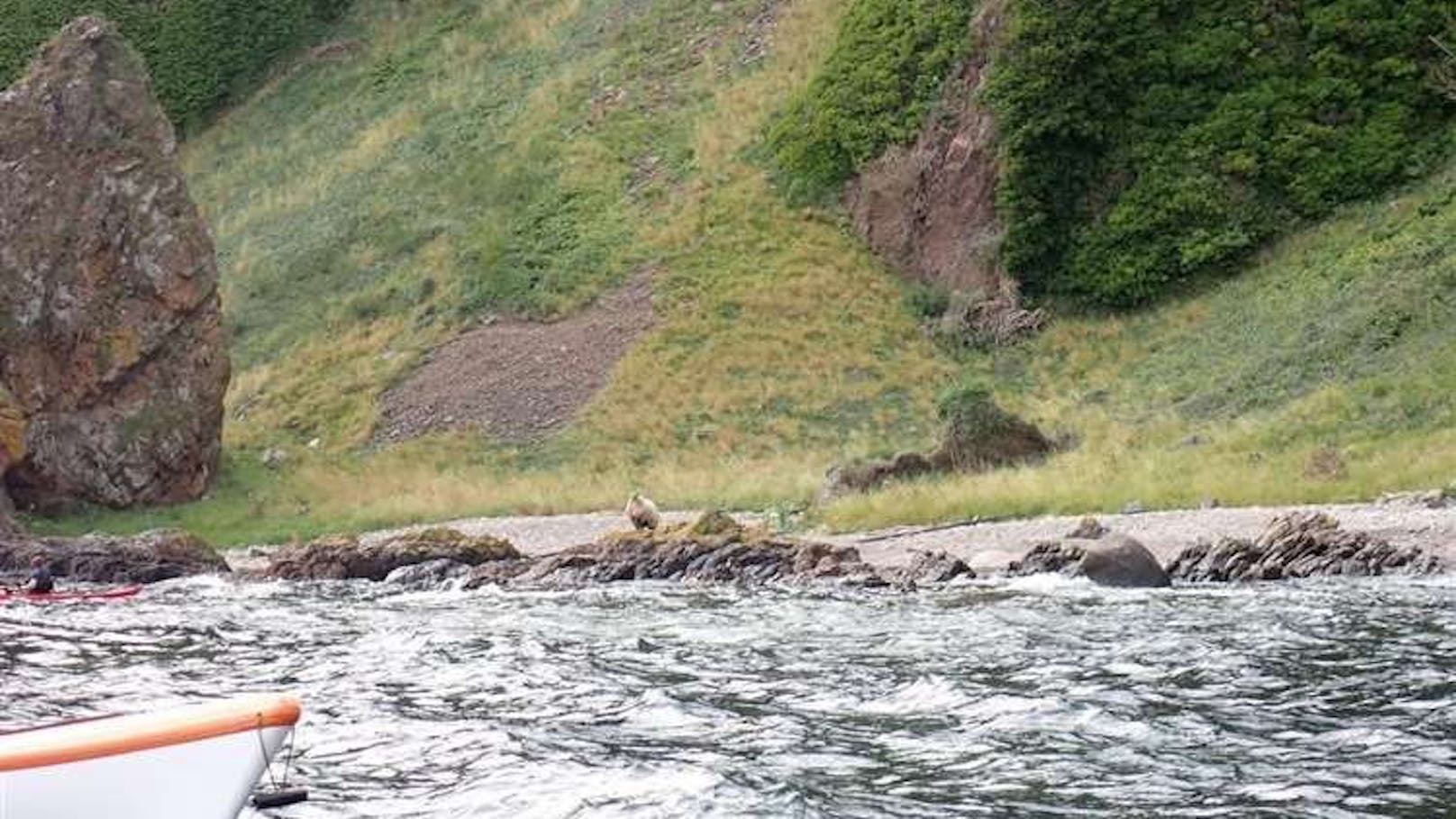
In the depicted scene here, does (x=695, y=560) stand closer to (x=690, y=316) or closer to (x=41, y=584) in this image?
(x=41, y=584)

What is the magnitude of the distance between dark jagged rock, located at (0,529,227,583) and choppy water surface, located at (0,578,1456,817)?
6.64 metres

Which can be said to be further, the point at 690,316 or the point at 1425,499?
the point at 690,316

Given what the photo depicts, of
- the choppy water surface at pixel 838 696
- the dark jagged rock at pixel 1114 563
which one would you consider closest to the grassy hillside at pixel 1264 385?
the dark jagged rock at pixel 1114 563

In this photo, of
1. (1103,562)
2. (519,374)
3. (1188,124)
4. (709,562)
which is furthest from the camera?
(519,374)

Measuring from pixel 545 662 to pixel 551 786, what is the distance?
623 cm

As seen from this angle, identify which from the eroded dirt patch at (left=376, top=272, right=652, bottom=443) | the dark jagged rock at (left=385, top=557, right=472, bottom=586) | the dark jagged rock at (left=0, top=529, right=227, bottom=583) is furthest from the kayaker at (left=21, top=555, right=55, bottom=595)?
the eroded dirt patch at (left=376, top=272, right=652, bottom=443)

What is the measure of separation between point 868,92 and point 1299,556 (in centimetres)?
Answer: 3316

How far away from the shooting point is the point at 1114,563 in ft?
74.7

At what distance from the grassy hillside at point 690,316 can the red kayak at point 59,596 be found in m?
9.48

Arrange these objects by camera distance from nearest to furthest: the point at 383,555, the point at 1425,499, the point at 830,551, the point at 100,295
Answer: the point at 1425,499, the point at 830,551, the point at 383,555, the point at 100,295

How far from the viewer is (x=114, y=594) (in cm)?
2827

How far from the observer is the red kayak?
91.0ft

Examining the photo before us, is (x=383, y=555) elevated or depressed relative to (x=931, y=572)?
elevated

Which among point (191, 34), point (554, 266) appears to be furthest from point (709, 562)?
point (191, 34)
